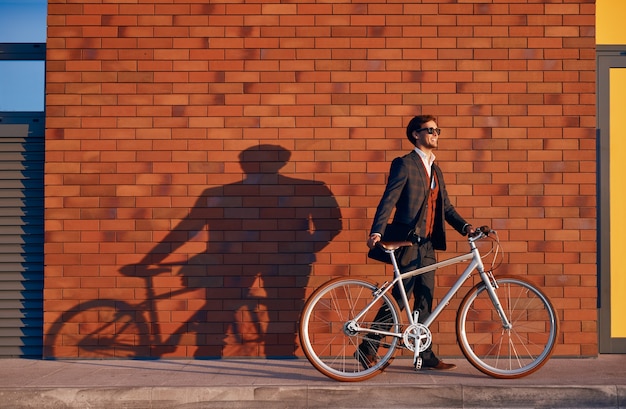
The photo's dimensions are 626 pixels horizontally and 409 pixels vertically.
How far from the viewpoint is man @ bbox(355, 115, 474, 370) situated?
6160 millimetres

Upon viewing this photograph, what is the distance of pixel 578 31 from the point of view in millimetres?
6973

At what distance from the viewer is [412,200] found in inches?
245

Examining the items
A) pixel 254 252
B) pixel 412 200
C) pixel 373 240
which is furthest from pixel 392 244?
pixel 254 252

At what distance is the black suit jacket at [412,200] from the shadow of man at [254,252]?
844 mm

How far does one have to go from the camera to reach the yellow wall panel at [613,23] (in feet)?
23.7

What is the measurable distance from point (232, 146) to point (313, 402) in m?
2.33

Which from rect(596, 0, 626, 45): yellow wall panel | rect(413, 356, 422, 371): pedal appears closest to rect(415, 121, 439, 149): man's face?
rect(413, 356, 422, 371): pedal

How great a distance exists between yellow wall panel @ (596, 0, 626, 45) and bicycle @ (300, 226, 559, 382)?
6.87 feet

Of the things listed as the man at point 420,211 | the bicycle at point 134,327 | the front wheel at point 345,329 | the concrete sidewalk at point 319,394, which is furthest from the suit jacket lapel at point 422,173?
the bicycle at point 134,327

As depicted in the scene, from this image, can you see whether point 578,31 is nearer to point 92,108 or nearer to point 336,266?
point 336,266

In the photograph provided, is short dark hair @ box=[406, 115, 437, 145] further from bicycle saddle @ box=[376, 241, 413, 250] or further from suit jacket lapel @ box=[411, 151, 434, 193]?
bicycle saddle @ box=[376, 241, 413, 250]

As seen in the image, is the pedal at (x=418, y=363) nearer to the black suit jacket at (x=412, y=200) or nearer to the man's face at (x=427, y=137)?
the black suit jacket at (x=412, y=200)

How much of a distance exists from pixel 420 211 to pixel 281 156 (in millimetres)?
1351

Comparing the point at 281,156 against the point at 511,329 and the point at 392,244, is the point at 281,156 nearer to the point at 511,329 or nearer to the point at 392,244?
the point at 392,244
